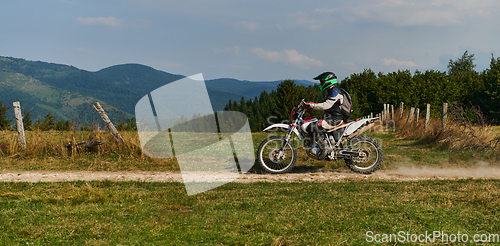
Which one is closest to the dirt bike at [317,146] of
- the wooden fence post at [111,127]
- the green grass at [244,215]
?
the green grass at [244,215]

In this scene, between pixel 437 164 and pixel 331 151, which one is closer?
pixel 331 151

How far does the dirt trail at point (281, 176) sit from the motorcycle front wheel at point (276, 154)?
0.32m

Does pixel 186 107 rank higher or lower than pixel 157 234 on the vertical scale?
higher

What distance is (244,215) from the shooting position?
4.83 m

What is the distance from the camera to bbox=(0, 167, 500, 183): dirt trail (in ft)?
27.5

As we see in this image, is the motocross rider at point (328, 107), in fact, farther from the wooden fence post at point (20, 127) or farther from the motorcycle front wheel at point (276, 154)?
the wooden fence post at point (20, 127)

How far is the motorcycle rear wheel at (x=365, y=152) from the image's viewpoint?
911cm

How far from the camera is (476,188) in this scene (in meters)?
6.19

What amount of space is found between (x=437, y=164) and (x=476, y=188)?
14.4 ft

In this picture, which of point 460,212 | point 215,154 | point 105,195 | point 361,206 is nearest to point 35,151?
point 215,154

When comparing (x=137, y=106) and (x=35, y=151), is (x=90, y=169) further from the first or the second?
(x=137, y=106)

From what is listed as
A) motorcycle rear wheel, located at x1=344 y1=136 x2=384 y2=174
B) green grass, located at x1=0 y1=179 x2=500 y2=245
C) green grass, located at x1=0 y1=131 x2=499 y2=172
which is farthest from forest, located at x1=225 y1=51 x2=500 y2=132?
green grass, located at x1=0 y1=179 x2=500 y2=245

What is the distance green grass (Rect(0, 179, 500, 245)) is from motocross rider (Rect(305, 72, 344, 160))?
2.42 m

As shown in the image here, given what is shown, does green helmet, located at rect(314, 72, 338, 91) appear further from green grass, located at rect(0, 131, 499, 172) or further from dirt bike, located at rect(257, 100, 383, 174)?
green grass, located at rect(0, 131, 499, 172)
